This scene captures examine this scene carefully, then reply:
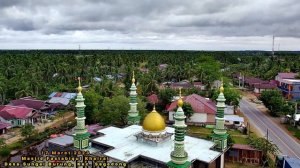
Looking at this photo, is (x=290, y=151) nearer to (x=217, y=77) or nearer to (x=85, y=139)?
(x=85, y=139)

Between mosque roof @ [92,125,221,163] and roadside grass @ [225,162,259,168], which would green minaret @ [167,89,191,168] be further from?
roadside grass @ [225,162,259,168]

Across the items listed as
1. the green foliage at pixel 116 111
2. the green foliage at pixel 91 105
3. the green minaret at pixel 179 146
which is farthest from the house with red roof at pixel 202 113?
the green minaret at pixel 179 146

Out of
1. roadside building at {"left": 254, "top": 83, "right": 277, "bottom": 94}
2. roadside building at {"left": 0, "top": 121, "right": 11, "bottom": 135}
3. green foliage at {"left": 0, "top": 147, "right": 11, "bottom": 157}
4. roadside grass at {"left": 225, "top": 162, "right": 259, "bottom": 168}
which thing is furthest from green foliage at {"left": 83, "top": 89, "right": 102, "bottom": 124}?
roadside building at {"left": 254, "top": 83, "right": 277, "bottom": 94}

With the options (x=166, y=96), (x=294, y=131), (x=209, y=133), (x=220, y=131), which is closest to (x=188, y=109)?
(x=209, y=133)

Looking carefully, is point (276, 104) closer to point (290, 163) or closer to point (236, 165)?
point (236, 165)

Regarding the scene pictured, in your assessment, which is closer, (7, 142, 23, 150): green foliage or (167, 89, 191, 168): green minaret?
(167, 89, 191, 168): green minaret

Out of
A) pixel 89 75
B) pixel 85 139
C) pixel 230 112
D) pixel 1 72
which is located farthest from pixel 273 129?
pixel 1 72
